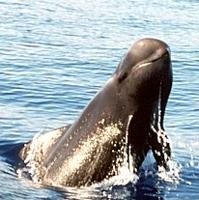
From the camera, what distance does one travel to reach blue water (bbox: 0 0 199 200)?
10.9 meters

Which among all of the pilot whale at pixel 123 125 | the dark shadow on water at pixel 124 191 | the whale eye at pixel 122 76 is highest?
the whale eye at pixel 122 76

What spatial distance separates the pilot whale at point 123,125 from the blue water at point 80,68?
0.93 ft

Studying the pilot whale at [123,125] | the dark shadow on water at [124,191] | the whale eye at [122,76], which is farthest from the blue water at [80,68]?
the whale eye at [122,76]

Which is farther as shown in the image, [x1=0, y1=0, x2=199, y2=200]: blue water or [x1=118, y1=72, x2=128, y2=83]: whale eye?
[x1=0, y1=0, x2=199, y2=200]: blue water

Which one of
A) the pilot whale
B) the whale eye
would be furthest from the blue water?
the whale eye

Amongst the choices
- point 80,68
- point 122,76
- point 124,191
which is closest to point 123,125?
point 122,76

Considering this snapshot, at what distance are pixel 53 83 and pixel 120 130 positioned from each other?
812 centimetres

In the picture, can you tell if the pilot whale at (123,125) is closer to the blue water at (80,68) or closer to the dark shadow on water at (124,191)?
the dark shadow on water at (124,191)

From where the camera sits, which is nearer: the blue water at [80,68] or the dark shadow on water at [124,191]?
the dark shadow on water at [124,191]

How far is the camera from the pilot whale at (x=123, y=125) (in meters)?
10.1

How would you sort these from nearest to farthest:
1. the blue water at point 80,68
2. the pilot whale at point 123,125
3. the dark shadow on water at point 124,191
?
the pilot whale at point 123,125, the dark shadow on water at point 124,191, the blue water at point 80,68

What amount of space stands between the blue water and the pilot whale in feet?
0.93

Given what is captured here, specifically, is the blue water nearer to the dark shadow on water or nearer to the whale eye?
the dark shadow on water

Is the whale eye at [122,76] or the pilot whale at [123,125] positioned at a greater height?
the whale eye at [122,76]
